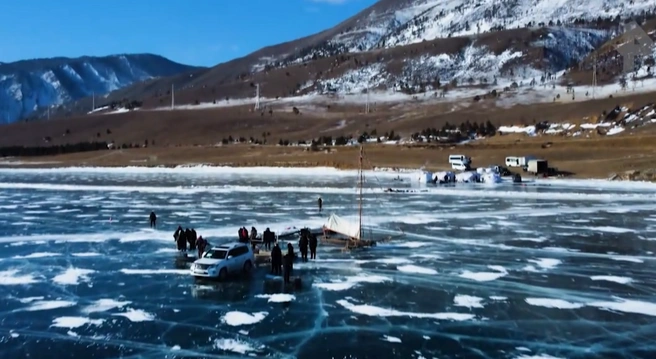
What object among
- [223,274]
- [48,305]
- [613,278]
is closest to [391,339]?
[223,274]

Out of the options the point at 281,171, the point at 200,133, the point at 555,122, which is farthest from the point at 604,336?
the point at 200,133

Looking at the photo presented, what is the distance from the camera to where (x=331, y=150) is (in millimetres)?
103375

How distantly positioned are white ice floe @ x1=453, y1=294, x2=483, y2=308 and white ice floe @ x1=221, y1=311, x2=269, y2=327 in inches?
192

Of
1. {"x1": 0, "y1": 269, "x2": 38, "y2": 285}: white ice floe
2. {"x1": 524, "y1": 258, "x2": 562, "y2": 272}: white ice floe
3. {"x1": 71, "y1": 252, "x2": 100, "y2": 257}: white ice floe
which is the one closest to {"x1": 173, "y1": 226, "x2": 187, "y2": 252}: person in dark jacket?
{"x1": 71, "y1": 252, "x2": 100, "y2": 257}: white ice floe

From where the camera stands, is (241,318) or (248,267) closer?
(241,318)

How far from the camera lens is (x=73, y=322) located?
15.8m

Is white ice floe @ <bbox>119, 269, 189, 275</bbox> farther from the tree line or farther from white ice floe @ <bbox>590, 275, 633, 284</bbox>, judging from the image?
the tree line

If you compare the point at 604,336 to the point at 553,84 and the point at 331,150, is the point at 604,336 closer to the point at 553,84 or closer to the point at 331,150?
the point at 331,150

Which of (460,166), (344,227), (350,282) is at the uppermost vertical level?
(460,166)

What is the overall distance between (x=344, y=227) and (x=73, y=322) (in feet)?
45.9

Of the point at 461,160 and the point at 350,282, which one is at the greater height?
the point at 461,160

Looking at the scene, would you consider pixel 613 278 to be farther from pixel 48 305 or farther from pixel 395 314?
pixel 48 305

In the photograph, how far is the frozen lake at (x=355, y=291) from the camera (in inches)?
557

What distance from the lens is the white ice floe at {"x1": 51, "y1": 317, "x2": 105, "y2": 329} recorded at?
1552cm
